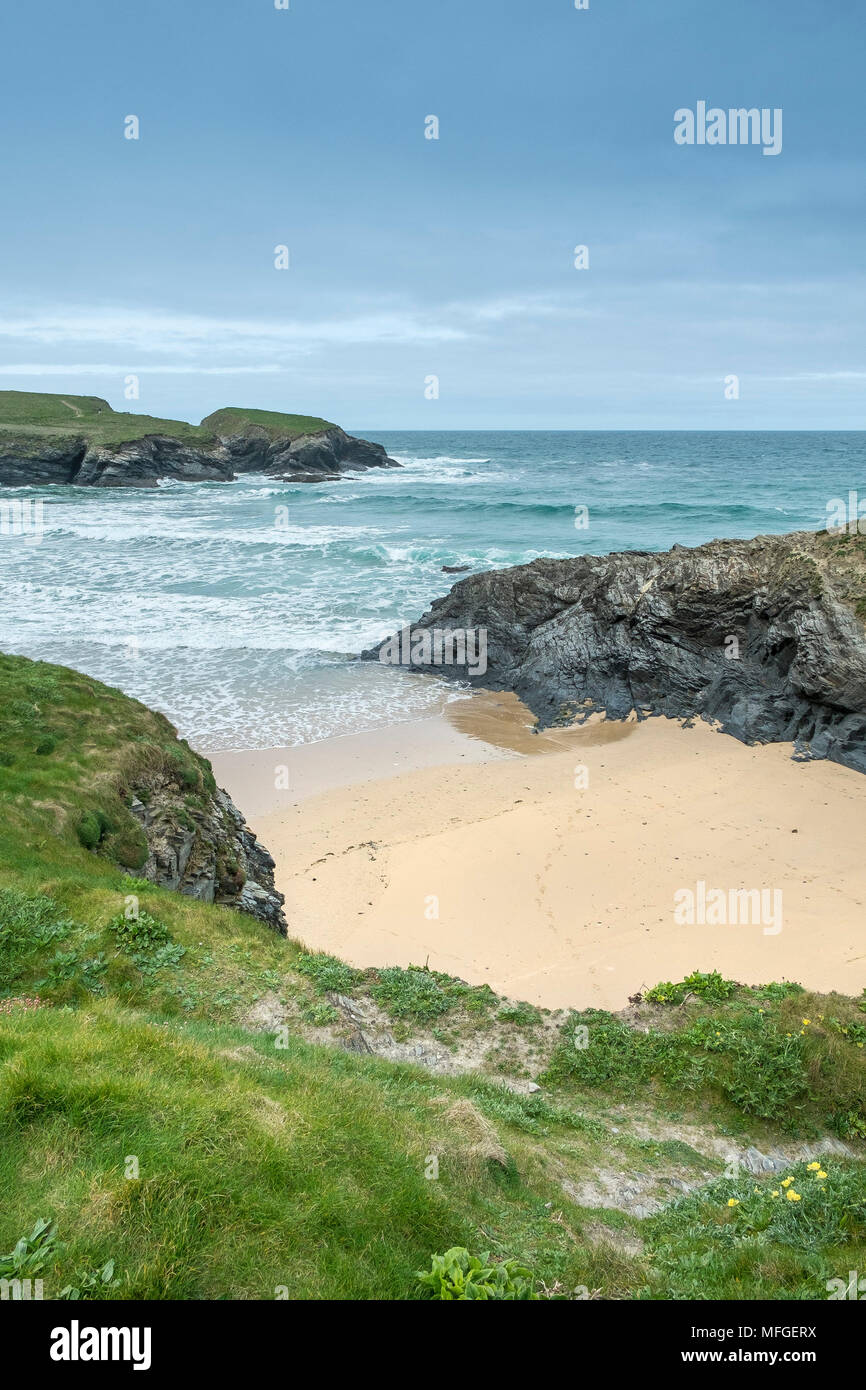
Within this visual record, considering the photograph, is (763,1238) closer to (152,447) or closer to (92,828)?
(92,828)

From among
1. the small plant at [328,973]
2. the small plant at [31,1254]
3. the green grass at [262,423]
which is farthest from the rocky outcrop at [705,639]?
the green grass at [262,423]

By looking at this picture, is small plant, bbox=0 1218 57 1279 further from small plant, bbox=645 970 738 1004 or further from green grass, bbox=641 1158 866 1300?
small plant, bbox=645 970 738 1004

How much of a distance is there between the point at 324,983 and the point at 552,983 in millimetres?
3887

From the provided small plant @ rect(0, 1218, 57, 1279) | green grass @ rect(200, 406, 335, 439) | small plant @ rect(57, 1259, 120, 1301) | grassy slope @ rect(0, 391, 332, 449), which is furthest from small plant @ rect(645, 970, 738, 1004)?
green grass @ rect(200, 406, 335, 439)

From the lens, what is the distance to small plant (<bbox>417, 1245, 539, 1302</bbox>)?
406cm

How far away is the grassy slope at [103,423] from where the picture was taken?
83938 millimetres

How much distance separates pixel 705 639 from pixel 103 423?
89169 mm

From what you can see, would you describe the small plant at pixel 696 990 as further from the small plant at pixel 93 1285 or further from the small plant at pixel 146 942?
the small plant at pixel 93 1285

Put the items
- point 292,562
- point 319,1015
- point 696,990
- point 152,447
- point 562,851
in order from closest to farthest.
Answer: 1. point 319,1015
2. point 696,990
3. point 562,851
4. point 292,562
5. point 152,447

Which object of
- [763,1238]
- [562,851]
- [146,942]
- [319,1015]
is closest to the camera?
[763,1238]

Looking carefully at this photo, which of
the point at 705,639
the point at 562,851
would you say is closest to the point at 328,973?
the point at 562,851

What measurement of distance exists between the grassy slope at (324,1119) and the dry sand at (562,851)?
8.53ft

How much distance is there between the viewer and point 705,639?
2291cm
